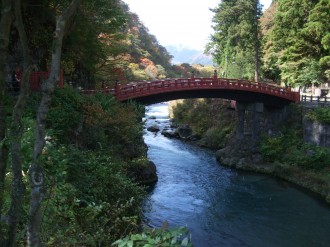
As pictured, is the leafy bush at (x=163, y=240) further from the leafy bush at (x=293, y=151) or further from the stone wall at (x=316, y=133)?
the stone wall at (x=316, y=133)

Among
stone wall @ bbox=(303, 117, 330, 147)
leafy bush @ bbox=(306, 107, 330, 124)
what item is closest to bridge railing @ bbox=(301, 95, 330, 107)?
leafy bush @ bbox=(306, 107, 330, 124)

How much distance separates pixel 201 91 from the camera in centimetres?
3503

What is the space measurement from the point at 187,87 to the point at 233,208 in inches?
469

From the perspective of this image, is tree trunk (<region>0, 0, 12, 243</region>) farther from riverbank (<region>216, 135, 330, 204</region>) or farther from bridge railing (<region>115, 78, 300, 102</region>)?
riverbank (<region>216, 135, 330, 204</region>)

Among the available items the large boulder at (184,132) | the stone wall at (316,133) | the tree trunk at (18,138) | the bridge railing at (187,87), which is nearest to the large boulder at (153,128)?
the large boulder at (184,132)

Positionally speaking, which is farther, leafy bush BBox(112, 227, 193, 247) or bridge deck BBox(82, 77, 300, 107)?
bridge deck BBox(82, 77, 300, 107)

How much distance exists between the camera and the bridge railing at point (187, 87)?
1155 inches

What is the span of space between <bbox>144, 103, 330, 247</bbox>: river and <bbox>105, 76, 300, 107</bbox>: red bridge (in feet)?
23.5

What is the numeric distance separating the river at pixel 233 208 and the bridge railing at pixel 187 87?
768 centimetres

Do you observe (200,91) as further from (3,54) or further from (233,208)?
(3,54)

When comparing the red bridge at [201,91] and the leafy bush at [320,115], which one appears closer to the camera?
the red bridge at [201,91]

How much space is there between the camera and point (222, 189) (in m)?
29.6

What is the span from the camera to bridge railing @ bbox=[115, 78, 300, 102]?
2934 cm

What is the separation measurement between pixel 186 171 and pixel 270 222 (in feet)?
42.1
